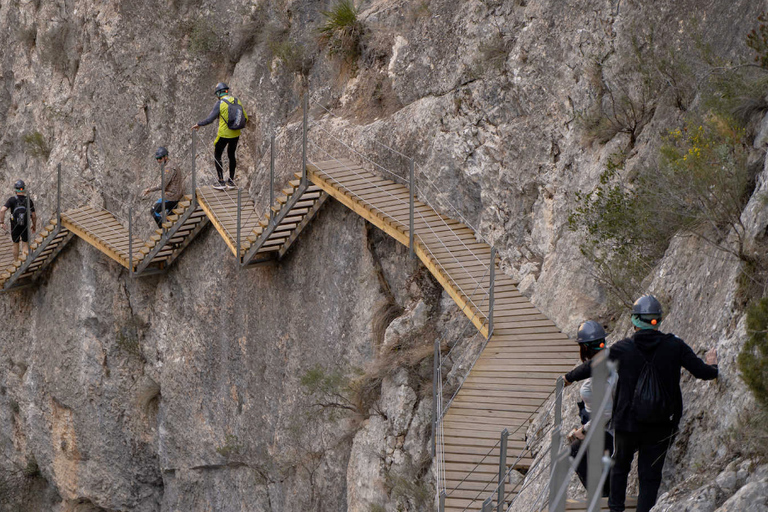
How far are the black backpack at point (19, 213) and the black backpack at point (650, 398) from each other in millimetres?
18661

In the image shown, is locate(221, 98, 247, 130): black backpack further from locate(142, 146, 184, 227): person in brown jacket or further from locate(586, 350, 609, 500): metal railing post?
locate(586, 350, 609, 500): metal railing post

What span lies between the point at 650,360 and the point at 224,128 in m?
12.8

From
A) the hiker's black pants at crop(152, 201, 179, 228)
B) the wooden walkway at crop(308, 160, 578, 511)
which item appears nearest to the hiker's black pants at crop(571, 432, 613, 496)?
the wooden walkway at crop(308, 160, 578, 511)

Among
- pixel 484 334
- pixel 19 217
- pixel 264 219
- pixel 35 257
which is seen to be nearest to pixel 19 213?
pixel 19 217

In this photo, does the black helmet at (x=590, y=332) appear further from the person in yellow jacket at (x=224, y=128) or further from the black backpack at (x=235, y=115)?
the black backpack at (x=235, y=115)

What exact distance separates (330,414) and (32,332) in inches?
415

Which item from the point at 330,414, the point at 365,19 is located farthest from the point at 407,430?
the point at 365,19

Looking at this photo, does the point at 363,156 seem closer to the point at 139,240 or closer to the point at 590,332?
the point at 139,240

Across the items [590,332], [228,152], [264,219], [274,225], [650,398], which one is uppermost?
[228,152]

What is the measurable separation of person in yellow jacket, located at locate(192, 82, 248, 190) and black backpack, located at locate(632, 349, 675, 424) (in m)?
12.3

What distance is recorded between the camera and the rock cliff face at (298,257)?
14055 millimetres

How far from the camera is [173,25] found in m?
22.7

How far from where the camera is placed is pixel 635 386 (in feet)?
25.9

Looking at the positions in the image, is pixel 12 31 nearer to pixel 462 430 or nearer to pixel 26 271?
pixel 26 271
